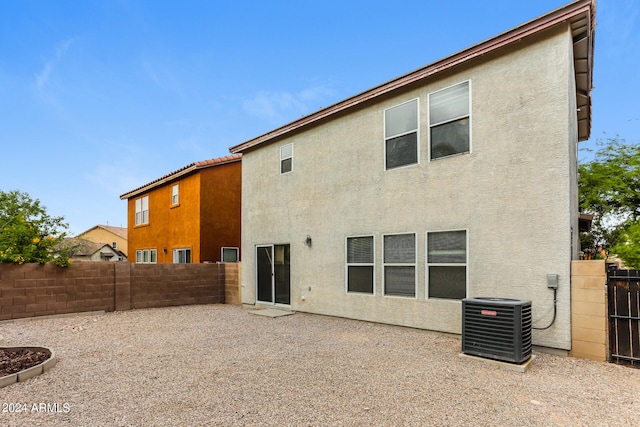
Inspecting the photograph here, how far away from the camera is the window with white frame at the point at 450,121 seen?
277 inches

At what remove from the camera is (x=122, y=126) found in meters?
20.2

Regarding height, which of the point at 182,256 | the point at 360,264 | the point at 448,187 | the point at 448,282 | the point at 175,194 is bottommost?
the point at 182,256

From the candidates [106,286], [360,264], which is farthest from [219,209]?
Answer: [360,264]

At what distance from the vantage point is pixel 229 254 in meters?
16.4

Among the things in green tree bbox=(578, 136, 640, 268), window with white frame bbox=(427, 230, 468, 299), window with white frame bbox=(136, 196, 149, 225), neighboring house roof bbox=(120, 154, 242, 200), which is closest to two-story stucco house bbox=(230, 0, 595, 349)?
window with white frame bbox=(427, 230, 468, 299)

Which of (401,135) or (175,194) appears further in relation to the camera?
(175,194)

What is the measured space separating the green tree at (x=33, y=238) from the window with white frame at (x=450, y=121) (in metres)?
10.1

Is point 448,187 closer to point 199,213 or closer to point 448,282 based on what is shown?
point 448,282

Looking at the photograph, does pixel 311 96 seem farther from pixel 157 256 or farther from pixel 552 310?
pixel 552 310

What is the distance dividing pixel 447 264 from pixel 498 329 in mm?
1886

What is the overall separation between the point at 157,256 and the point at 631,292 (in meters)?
18.9

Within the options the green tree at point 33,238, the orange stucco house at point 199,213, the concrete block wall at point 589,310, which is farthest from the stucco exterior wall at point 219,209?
the concrete block wall at point 589,310

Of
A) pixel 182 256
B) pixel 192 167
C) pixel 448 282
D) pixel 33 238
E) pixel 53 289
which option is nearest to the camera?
pixel 448 282

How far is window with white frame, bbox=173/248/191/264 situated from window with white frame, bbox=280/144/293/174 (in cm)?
755
